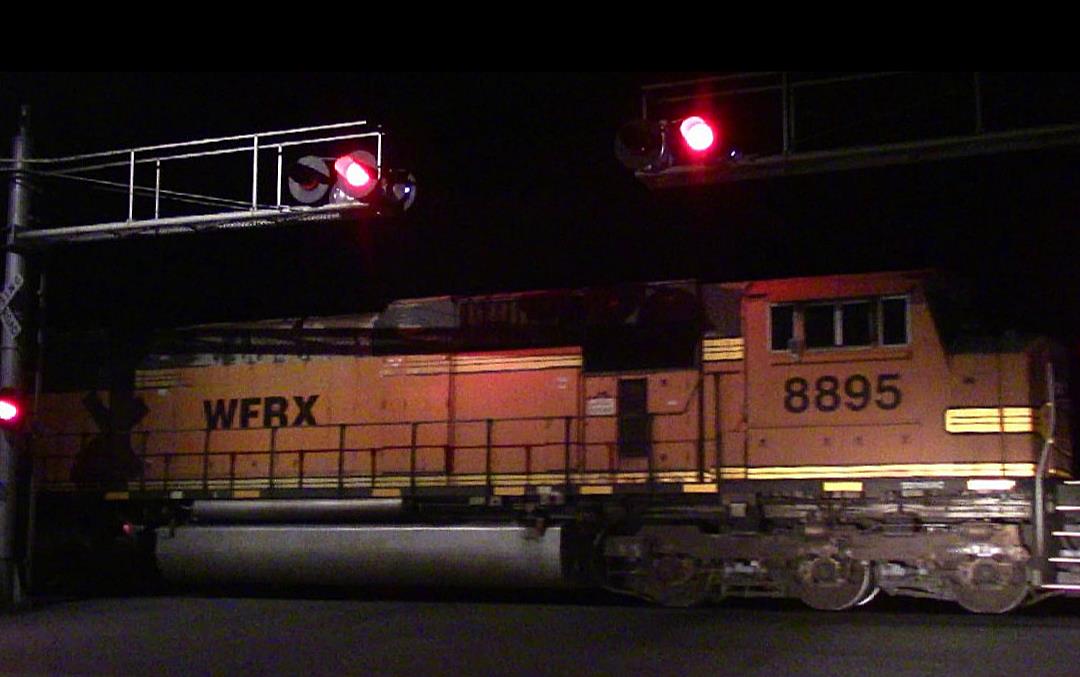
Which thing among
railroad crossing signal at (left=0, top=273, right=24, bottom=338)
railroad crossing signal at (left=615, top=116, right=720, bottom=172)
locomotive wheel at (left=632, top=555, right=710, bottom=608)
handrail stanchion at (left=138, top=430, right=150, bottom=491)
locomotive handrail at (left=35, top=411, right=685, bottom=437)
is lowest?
locomotive wheel at (left=632, top=555, right=710, bottom=608)

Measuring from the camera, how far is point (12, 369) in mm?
14055

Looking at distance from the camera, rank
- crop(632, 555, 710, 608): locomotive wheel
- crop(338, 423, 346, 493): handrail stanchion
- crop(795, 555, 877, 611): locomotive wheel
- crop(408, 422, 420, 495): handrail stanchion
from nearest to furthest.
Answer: crop(795, 555, 877, 611): locomotive wheel → crop(632, 555, 710, 608): locomotive wheel → crop(408, 422, 420, 495): handrail stanchion → crop(338, 423, 346, 493): handrail stanchion

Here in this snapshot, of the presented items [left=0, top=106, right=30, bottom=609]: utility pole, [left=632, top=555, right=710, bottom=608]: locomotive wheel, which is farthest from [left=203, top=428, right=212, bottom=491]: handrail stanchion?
[left=632, top=555, right=710, bottom=608]: locomotive wheel

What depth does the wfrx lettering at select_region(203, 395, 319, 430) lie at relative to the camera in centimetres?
1523

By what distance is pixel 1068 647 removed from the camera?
31.5 feet

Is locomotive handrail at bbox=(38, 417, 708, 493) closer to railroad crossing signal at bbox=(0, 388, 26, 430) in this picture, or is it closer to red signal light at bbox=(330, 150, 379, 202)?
railroad crossing signal at bbox=(0, 388, 26, 430)

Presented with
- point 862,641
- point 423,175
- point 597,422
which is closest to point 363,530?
point 597,422

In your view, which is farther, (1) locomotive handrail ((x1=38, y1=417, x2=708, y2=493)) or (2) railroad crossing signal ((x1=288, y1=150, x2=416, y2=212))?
(1) locomotive handrail ((x1=38, y1=417, x2=708, y2=493))

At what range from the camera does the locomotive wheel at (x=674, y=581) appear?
13.0 m

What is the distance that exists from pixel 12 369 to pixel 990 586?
1115 cm

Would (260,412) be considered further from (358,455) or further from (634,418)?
(634,418)

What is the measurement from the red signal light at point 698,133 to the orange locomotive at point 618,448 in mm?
4103

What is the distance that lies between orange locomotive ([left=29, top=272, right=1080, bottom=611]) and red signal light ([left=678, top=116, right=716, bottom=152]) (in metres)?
4.10

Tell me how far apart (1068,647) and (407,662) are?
5.34 metres
